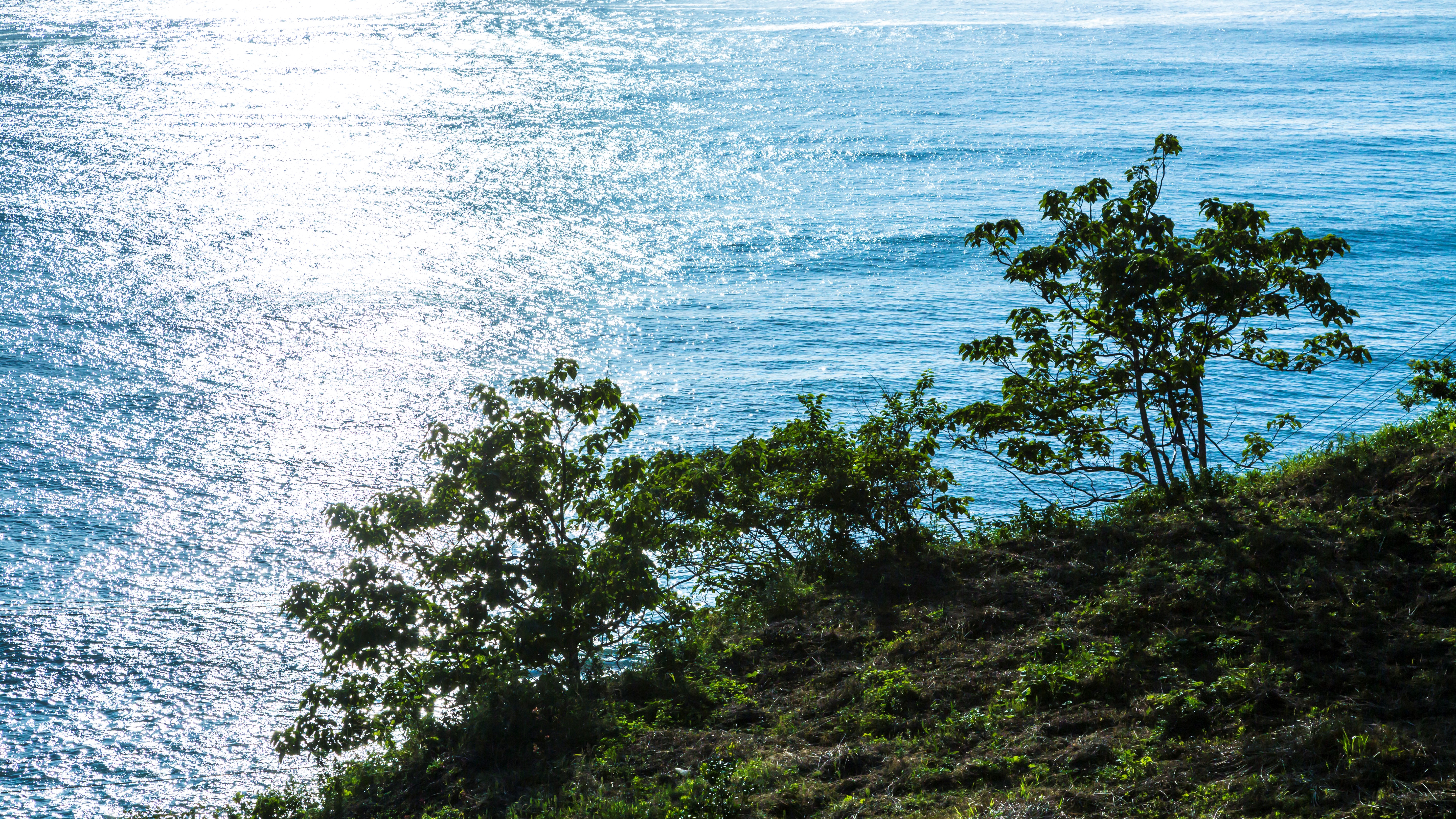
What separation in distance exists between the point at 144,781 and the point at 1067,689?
23.6m

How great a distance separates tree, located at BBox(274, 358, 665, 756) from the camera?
571 inches

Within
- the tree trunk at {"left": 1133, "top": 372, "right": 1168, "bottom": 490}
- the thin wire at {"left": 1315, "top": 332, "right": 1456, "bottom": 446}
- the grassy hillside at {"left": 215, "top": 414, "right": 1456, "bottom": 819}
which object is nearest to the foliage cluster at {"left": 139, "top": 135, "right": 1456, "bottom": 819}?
the grassy hillside at {"left": 215, "top": 414, "right": 1456, "bottom": 819}

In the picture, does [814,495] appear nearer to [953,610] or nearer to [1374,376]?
[953,610]

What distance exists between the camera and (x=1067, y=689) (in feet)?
44.2

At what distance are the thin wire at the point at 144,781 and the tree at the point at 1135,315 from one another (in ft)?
61.8

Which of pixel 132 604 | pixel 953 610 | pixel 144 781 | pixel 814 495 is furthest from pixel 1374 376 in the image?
pixel 132 604

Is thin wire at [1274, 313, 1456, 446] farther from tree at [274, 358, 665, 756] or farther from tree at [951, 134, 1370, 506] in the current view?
tree at [274, 358, 665, 756]

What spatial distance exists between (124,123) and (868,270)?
75.7 metres

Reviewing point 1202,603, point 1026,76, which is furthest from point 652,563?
point 1026,76

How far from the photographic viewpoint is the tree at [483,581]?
47.6 feet

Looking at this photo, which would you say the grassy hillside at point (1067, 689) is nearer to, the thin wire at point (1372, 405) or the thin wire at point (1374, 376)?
the thin wire at point (1374, 376)

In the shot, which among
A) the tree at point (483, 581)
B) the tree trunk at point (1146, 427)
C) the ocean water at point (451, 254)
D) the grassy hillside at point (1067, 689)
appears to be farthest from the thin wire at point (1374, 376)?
the tree at point (483, 581)

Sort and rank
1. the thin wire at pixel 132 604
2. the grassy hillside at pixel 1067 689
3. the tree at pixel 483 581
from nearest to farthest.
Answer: the grassy hillside at pixel 1067 689
the tree at pixel 483 581
the thin wire at pixel 132 604

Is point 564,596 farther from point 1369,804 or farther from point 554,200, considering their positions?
point 554,200
